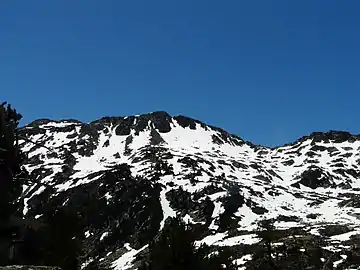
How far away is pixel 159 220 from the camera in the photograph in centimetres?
16812

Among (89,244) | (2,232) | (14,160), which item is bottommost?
(2,232)

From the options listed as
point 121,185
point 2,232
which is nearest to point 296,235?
point 121,185

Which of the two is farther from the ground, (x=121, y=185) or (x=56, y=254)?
(x=121, y=185)

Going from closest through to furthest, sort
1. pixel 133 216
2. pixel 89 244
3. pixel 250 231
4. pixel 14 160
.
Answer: pixel 14 160 → pixel 250 231 → pixel 89 244 → pixel 133 216

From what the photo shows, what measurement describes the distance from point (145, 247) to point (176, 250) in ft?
414

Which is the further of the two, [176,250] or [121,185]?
[121,185]

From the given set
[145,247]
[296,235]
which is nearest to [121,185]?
[145,247]

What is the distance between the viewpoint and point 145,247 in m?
151

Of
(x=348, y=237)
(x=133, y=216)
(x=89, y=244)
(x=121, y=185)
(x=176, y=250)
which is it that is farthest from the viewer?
(x=121, y=185)

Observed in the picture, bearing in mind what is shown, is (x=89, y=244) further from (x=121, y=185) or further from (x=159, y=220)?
(x=121, y=185)

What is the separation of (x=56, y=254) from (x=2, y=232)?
11.0 m

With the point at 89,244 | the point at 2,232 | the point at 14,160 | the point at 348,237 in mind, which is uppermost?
the point at 89,244

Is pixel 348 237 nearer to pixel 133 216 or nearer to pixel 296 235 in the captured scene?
pixel 296 235

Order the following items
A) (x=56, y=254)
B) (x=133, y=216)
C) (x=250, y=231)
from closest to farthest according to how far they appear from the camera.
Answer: (x=56, y=254)
(x=250, y=231)
(x=133, y=216)
